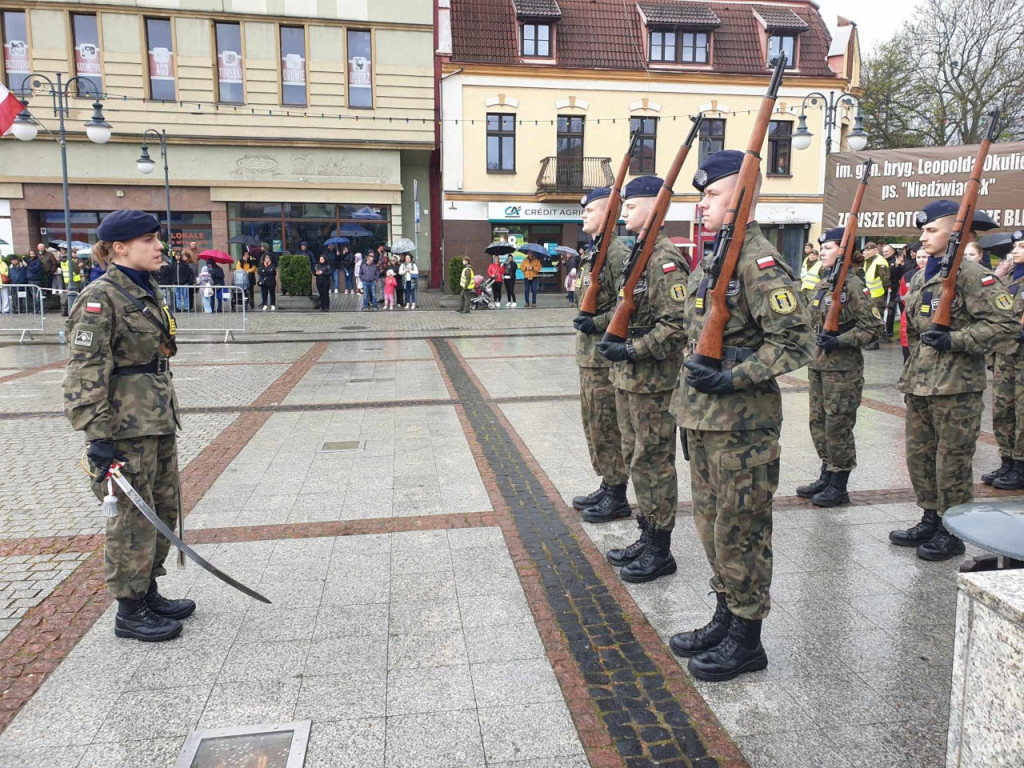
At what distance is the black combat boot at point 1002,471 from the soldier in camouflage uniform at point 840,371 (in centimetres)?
139

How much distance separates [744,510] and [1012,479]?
4066 millimetres

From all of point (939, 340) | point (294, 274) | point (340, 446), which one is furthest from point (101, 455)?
point (294, 274)

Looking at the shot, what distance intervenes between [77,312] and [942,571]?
489 centimetres

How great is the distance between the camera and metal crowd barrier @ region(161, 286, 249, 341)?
18.0 meters

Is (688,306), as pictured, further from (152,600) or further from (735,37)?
(735,37)

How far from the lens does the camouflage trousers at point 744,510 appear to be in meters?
3.28

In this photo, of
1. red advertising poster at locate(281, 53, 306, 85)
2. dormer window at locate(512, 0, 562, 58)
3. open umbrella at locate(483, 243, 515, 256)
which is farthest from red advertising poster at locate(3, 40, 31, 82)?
dormer window at locate(512, 0, 562, 58)

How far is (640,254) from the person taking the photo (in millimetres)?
4375

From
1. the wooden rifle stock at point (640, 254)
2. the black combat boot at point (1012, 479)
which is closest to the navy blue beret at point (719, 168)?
the wooden rifle stock at point (640, 254)

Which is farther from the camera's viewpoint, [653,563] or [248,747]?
[653,563]

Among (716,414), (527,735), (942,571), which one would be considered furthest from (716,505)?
(942,571)

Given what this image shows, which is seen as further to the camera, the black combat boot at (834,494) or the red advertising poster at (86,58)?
the red advertising poster at (86,58)

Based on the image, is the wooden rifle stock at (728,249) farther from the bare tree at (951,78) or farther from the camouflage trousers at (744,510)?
the bare tree at (951,78)

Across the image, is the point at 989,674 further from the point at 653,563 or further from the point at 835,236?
the point at 835,236
